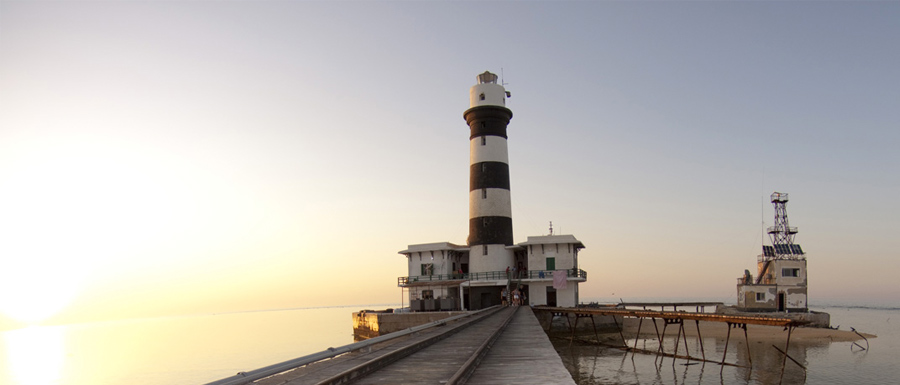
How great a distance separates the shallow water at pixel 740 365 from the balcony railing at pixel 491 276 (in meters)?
7.21

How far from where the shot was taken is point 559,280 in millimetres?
48312

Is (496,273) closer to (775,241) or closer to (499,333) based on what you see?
(499,333)

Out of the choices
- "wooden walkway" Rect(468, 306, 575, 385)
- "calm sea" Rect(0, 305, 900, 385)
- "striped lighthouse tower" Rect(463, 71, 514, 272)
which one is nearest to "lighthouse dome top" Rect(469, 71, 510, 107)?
"striped lighthouse tower" Rect(463, 71, 514, 272)

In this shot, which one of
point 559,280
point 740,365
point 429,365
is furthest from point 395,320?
point 429,365

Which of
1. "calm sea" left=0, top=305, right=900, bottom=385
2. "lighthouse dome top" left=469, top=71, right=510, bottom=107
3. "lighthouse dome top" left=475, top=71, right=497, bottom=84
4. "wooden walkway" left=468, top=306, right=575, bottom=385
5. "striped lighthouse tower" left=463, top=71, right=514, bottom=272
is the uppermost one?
"lighthouse dome top" left=475, top=71, right=497, bottom=84

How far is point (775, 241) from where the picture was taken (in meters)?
61.8

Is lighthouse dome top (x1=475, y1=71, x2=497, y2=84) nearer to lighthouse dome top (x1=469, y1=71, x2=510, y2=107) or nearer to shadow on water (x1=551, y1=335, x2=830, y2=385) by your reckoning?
lighthouse dome top (x1=469, y1=71, x2=510, y2=107)

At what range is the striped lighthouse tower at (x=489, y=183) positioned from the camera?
5206cm

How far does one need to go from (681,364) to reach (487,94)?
29853 millimetres

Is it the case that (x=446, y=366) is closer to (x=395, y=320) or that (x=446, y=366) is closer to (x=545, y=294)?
(x=395, y=320)

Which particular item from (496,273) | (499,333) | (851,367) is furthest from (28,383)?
(851,367)

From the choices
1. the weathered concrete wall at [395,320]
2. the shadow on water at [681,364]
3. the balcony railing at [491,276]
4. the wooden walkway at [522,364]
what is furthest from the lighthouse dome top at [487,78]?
the wooden walkway at [522,364]

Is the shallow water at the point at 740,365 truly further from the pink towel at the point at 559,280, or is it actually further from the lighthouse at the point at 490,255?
the lighthouse at the point at 490,255

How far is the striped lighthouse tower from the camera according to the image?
5206cm
